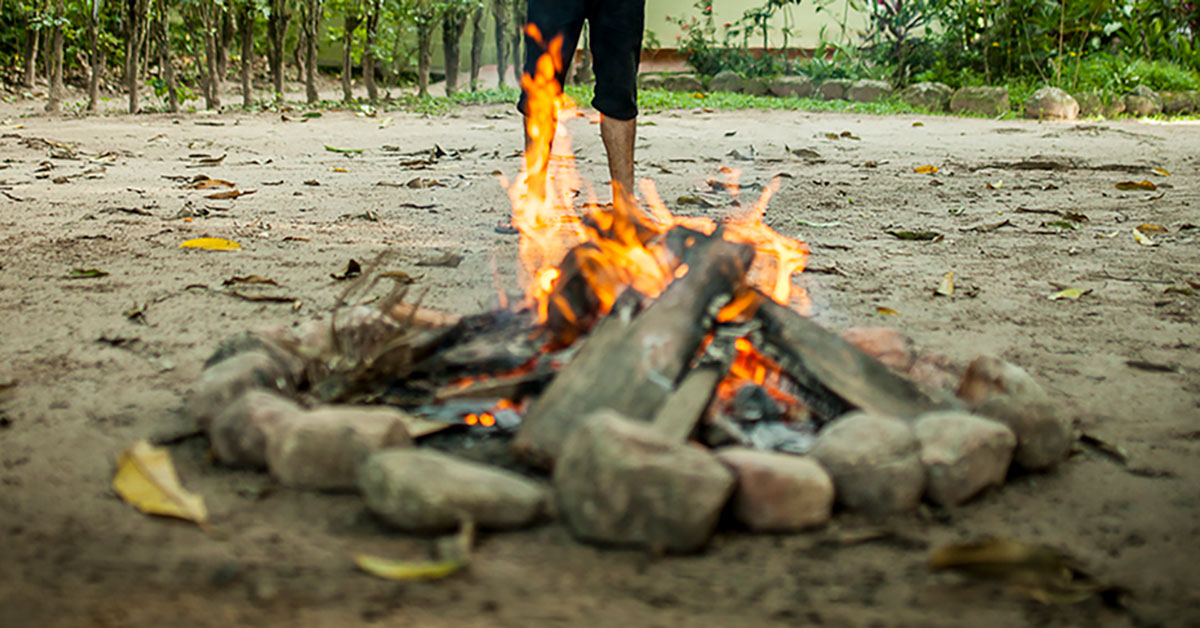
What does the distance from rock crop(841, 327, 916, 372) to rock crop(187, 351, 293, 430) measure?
117 cm

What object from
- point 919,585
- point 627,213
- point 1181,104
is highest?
point 1181,104

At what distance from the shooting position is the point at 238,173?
4992 mm

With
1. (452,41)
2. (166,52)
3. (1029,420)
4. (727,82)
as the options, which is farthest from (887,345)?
(727,82)

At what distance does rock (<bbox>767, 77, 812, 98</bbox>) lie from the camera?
12492 millimetres

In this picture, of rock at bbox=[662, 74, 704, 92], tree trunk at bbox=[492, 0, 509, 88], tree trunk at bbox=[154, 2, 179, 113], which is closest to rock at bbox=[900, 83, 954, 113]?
rock at bbox=[662, 74, 704, 92]

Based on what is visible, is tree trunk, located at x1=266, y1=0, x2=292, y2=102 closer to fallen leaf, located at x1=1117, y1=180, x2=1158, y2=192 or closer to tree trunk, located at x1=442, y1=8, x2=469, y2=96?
tree trunk, located at x1=442, y1=8, x2=469, y2=96

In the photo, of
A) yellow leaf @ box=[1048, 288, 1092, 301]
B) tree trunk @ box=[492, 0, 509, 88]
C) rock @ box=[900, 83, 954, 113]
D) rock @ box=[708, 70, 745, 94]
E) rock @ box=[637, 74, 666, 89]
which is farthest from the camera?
rock @ box=[637, 74, 666, 89]

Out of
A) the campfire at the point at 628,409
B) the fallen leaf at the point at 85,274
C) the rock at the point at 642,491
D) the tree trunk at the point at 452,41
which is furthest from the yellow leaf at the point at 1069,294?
the tree trunk at the point at 452,41

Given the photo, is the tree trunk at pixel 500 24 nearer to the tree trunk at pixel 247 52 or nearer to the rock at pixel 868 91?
the tree trunk at pixel 247 52

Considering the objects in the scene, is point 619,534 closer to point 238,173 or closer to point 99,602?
point 99,602

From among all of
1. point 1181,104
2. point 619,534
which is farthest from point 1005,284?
point 1181,104

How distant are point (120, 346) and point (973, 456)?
6.19 feet

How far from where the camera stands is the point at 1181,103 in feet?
32.8

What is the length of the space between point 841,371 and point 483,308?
3.56 ft
